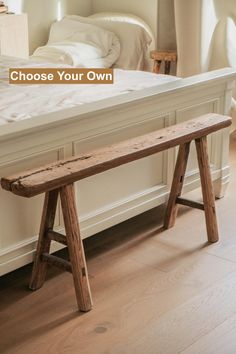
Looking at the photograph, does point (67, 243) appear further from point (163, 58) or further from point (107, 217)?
point (163, 58)

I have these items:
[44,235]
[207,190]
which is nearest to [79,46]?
[207,190]

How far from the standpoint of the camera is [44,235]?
2.42m

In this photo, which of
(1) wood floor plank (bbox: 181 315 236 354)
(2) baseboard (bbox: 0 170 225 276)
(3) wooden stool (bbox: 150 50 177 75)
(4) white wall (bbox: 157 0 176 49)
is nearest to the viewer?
(1) wood floor plank (bbox: 181 315 236 354)

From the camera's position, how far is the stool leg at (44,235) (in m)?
2.39

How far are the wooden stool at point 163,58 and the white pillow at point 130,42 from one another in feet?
0.57

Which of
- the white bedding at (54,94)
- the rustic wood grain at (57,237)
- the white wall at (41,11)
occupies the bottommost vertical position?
the rustic wood grain at (57,237)

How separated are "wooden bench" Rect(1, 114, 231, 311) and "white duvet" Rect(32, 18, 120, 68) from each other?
5.48 ft

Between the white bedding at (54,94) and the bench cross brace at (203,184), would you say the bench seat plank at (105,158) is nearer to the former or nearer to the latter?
the bench cross brace at (203,184)

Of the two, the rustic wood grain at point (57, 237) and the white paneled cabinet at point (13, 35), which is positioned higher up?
the white paneled cabinet at point (13, 35)

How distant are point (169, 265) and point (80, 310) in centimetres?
51

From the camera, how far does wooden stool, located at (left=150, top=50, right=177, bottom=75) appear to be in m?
4.32

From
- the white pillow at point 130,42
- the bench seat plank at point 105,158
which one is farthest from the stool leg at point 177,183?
the white pillow at point 130,42

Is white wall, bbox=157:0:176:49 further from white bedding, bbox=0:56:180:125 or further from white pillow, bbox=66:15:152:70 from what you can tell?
white bedding, bbox=0:56:180:125

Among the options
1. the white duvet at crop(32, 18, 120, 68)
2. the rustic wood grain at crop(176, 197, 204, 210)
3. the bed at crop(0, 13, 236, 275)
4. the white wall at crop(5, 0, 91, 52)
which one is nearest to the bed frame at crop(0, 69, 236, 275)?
the bed at crop(0, 13, 236, 275)
